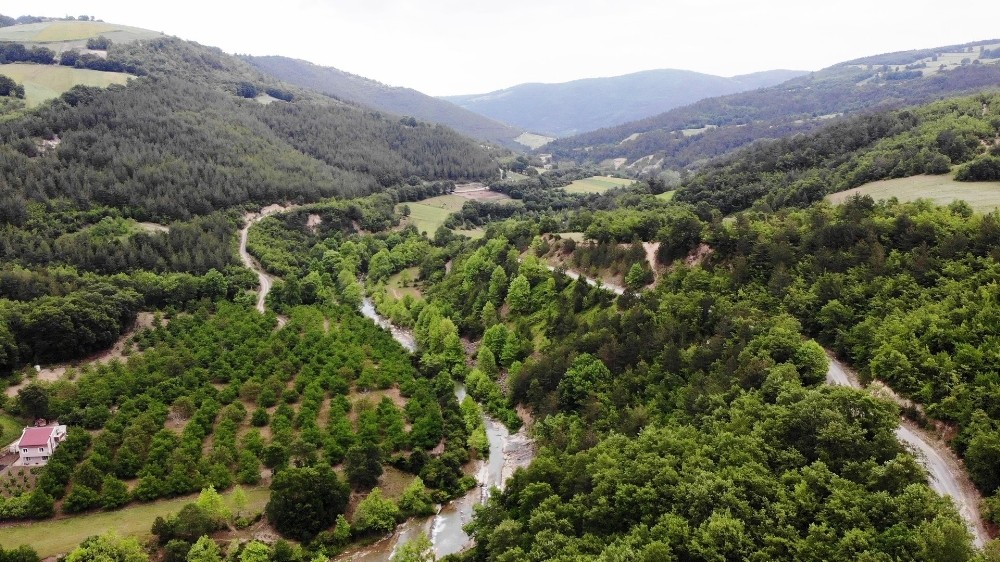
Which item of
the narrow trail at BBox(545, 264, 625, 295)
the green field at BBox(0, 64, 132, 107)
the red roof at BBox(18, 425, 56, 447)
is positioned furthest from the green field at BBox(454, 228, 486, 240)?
the green field at BBox(0, 64, 132, 107)

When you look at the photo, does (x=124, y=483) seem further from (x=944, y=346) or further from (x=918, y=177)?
(x=918, y=177)

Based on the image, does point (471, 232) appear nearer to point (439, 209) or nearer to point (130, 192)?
point (439, 209)

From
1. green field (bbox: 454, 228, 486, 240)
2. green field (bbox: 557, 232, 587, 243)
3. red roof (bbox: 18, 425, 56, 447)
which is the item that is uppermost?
green field (bbox: 557, 232, 587, 243)

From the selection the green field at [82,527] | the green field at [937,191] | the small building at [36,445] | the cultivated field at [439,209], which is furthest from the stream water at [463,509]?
the cultivated field at [439,209]

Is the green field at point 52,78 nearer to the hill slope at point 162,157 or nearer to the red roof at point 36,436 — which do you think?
the hill slope at point 162,157

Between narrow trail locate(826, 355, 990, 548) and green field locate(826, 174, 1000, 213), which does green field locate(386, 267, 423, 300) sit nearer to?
green field locate(826, 174, 1000, 213)

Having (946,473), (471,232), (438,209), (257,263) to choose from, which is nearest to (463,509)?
(946,473)
